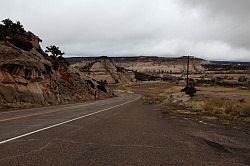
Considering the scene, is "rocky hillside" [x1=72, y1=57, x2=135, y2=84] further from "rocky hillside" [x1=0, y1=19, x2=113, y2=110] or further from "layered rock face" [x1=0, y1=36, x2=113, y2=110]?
"layered rock face" [x1=0, y1=36, x2=113, y2=110]

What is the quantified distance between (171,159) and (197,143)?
295 centimetres

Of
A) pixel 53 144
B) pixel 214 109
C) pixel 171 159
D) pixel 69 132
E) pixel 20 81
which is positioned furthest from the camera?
pixel 20 81

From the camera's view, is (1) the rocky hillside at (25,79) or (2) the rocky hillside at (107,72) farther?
(2) the rocky hillside at (107,72)

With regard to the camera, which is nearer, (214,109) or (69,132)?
(69,132)

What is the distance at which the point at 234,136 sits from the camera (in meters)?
13.2

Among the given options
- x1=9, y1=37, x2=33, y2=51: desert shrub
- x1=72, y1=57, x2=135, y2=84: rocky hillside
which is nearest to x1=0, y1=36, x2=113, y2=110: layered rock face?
x1=9, y1=37, x2=33, y2=51: desert shrub

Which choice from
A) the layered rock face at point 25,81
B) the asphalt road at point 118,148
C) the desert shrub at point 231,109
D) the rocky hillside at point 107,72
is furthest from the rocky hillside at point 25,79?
the rocky hillside at point 107,72

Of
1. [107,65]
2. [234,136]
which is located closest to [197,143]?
[234,136]

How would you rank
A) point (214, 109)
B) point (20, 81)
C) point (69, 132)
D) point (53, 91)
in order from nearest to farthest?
1. point (69, 132)
2. point (214, 109)
3. point (20, 81)
4. point (53, 91)

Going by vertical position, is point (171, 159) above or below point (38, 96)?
above

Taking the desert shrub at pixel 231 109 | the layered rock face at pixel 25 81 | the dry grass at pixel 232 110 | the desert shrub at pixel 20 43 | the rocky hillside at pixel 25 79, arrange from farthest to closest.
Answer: the desert shrub at pixel 20 43, the rocky hillside at pixel 25 79, the layered rock face at pixel 25 81, the desert shrub at pixel 231 109, the dry grass at pixel 232 110

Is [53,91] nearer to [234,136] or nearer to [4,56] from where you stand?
[4,56]

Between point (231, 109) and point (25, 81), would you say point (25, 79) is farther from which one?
point (231, 109)

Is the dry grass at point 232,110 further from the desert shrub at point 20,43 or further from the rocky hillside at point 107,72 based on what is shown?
the rocky hillside at point 107,72
